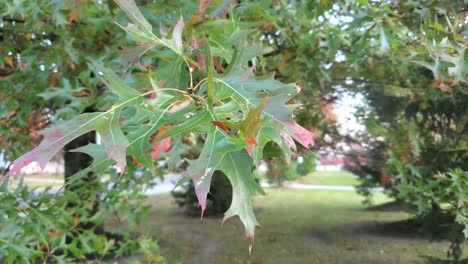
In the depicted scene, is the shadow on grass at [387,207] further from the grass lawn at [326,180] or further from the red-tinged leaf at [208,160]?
the red-tinged leaf at [208,160]

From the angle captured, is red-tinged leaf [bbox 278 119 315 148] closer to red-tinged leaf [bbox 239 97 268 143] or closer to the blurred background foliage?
red-tinged leaf [bbox 239 97 268 143]

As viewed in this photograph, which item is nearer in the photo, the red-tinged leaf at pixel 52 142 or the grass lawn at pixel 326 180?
the red-tinged leaf at pixel 52 142

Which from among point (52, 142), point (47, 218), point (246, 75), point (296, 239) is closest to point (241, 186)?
point (246, 75)

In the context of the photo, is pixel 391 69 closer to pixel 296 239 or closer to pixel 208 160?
pixel 208 160

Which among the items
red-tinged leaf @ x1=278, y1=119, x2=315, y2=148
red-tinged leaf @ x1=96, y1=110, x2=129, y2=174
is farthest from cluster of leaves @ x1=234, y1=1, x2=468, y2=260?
red-tinged leaf @ x1=96, y1=110, x2=129, y2=174

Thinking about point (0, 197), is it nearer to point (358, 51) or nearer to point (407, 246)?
point (358, 51)

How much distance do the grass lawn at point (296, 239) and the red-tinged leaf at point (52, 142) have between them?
515 cm

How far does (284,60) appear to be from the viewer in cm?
324

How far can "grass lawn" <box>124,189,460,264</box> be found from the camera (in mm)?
6152

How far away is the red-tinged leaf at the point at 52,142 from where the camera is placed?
859mm

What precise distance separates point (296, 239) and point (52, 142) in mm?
6880

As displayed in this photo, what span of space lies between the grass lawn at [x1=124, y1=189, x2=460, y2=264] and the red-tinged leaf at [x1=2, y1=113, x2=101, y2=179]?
515cm

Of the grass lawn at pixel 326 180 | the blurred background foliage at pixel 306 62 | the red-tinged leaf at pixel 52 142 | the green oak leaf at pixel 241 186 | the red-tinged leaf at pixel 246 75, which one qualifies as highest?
the blurred background foliage at pixel 306 62

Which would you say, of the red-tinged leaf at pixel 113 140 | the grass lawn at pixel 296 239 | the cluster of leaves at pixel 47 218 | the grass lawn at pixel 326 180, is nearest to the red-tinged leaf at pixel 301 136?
the red-tinged leaf at pixel 113 140
